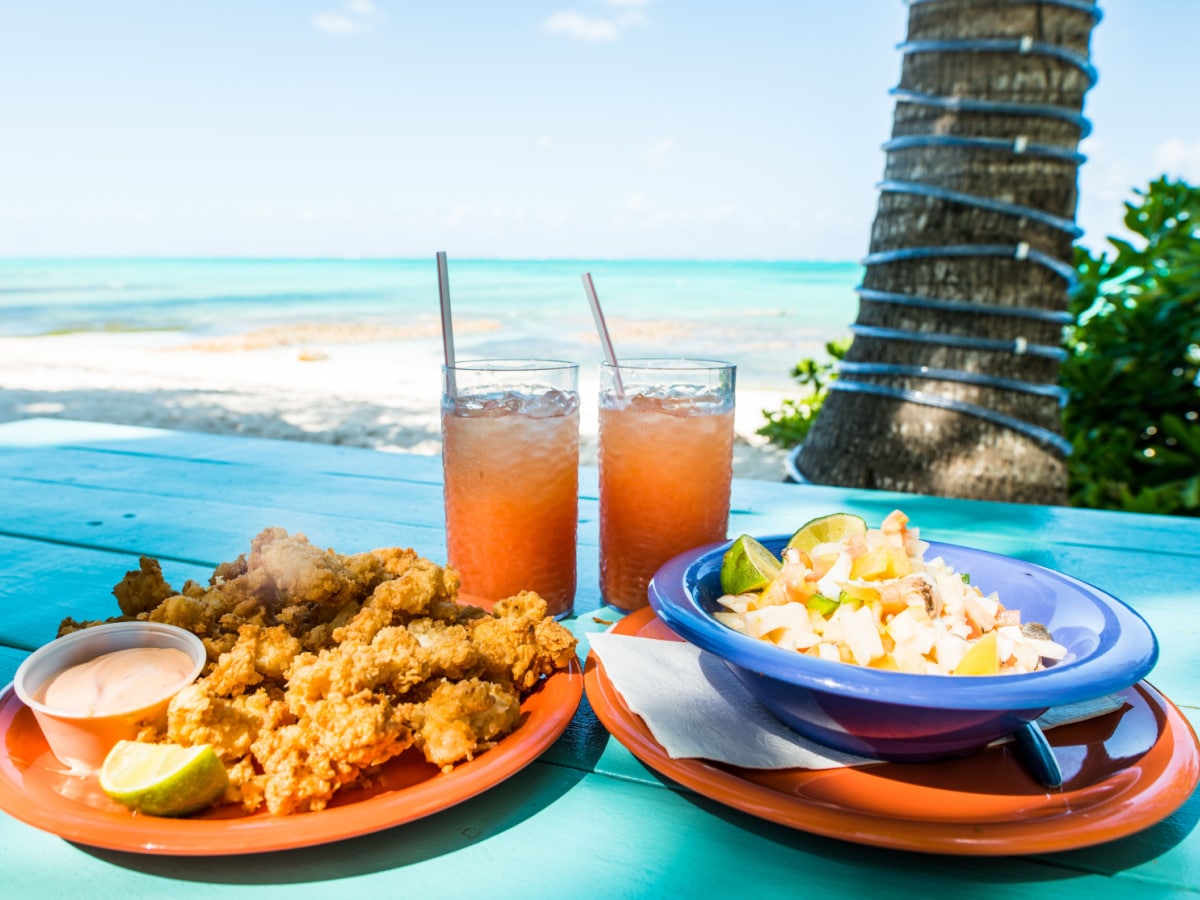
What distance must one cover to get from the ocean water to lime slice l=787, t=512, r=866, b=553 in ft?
23.1

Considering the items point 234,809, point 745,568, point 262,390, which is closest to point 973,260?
point 745,568

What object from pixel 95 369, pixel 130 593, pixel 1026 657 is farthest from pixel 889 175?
pixel 95 369

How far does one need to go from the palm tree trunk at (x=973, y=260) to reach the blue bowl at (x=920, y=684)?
2324 millimetres

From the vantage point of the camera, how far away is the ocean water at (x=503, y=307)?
652 inches

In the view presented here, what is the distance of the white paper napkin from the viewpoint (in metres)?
0.86

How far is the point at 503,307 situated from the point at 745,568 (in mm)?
23965

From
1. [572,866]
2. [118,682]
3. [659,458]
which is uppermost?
[659,458]

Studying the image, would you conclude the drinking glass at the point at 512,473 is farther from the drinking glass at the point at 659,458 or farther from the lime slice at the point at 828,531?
the lime slice at the point at 828,531

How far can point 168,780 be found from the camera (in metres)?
0.75

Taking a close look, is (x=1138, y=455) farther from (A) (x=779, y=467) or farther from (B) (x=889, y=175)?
(A) (x=779, y=467)

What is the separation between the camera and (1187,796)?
78cm

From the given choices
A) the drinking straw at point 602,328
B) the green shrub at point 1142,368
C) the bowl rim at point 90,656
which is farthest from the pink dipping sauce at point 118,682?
the green shrub at point 1142,368

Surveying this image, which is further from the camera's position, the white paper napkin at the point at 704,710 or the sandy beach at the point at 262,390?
the sandy beach at the point at 262,390

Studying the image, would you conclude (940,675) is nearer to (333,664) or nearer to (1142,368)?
(333,664)
